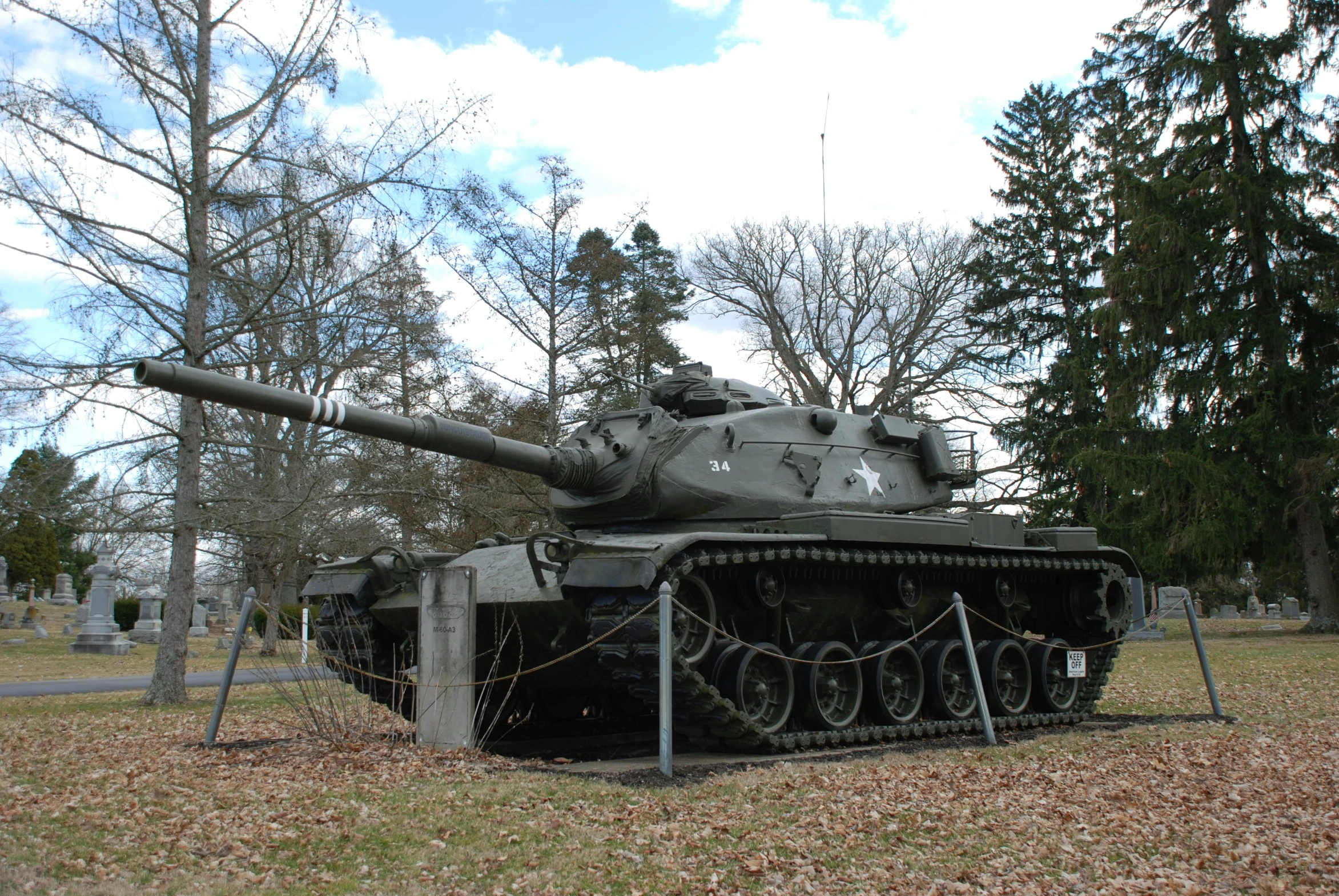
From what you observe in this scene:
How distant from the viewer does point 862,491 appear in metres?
11.7

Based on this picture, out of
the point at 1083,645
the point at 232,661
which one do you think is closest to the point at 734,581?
the point at 232,661

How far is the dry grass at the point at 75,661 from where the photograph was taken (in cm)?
2147

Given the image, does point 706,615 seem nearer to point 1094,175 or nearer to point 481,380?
point 481,380

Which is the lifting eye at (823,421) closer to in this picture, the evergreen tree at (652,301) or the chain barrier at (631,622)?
the chain barrier at (631,622)

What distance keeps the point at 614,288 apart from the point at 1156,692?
53.4 feet

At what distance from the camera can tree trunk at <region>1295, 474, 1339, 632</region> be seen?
2609cm

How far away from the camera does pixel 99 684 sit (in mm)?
18578

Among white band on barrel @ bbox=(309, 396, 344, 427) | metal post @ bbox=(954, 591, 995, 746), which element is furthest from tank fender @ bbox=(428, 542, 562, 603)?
metal post @ bbox=(954, 591, 995, 746)

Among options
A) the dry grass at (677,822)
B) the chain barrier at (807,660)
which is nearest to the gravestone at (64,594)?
the dry grass at (677,822)

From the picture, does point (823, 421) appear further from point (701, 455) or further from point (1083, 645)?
point (1083, 645)

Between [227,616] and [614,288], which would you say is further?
[227,616]

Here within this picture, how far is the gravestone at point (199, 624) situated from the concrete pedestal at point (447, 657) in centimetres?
2908

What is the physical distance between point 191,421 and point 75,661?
48.0ft

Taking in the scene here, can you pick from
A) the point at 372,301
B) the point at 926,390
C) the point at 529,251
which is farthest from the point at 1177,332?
the point at 372,301
